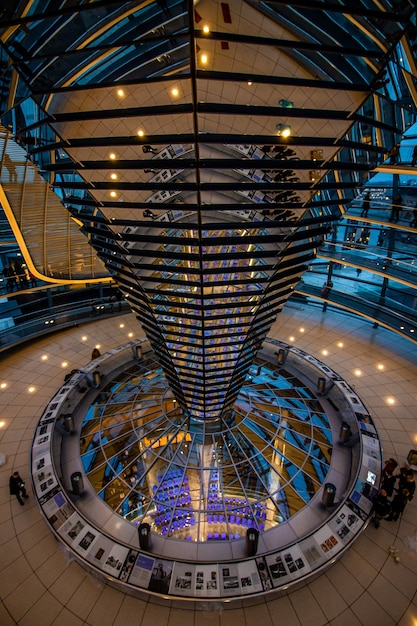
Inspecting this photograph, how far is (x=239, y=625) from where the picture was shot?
8.19m

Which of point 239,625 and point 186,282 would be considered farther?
point 186,282

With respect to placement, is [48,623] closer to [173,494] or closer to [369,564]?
[173,494]

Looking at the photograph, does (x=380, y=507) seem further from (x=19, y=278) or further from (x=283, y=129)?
(x=19, y=278)

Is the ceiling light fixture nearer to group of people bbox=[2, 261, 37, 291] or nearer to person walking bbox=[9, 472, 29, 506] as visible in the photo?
person walking bbox=[9, 472, 29, 506]

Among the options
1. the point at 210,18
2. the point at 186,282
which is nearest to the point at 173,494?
the point at 186,282

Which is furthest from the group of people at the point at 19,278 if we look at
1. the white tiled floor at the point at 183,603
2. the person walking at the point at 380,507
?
the person walking at the point at 380,507

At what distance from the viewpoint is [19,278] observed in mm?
22875

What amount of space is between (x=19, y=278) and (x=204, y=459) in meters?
17.7

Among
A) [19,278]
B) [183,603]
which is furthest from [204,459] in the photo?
[19,278]

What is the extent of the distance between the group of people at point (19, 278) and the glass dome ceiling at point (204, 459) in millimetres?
9254

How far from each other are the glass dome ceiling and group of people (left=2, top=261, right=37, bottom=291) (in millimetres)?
9254

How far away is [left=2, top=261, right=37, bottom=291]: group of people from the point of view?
20.9 m

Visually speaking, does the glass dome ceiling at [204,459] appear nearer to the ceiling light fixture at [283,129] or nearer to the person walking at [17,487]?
Result: the person walking at [17,487]

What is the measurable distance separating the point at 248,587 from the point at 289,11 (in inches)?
469
